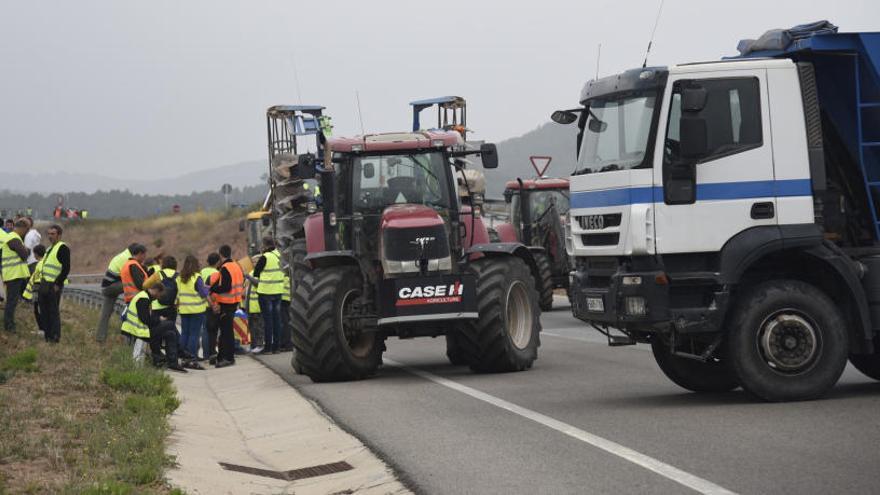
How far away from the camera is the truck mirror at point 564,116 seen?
600 inches

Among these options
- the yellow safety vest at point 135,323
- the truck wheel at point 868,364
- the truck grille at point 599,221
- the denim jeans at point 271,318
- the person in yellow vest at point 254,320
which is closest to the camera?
the truck grille at point 599,221

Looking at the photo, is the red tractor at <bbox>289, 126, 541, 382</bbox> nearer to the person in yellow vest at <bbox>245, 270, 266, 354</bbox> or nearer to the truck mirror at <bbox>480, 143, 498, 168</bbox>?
the truck mirror at <bbox>480, 143, 498, 168</bbox>

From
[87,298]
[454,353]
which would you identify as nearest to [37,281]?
[454,353]

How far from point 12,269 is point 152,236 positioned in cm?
7063

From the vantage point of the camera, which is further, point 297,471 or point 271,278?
point 271,278

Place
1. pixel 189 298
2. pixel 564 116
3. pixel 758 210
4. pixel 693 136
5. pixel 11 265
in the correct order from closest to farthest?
1. pixel 693 136
2. pixel 758 210
3. pixel 564 116
4. pixel 189 298
5. pixel 11 265

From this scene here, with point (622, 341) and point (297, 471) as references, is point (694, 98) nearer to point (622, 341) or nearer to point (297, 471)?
point (622, 341)

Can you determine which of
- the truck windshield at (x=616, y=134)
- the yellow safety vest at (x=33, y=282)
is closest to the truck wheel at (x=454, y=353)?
the truck windshield at (x=616, y=134)

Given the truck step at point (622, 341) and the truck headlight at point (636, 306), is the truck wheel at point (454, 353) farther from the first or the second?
the truck headlight at point (636, 306)

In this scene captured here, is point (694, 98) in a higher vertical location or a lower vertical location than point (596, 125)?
higher

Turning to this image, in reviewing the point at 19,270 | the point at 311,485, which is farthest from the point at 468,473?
the point at 19,270

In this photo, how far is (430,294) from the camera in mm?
17922

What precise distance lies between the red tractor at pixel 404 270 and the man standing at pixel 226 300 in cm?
362

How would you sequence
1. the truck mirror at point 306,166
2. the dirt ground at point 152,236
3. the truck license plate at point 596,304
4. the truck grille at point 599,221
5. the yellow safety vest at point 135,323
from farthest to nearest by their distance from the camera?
the dirt ground at point 152,236 < the yellow safety vest at point 135,323 < the truck mirror at point 306,166 < the truck license plate at point 596,304 < the truck grille at point 599,221
